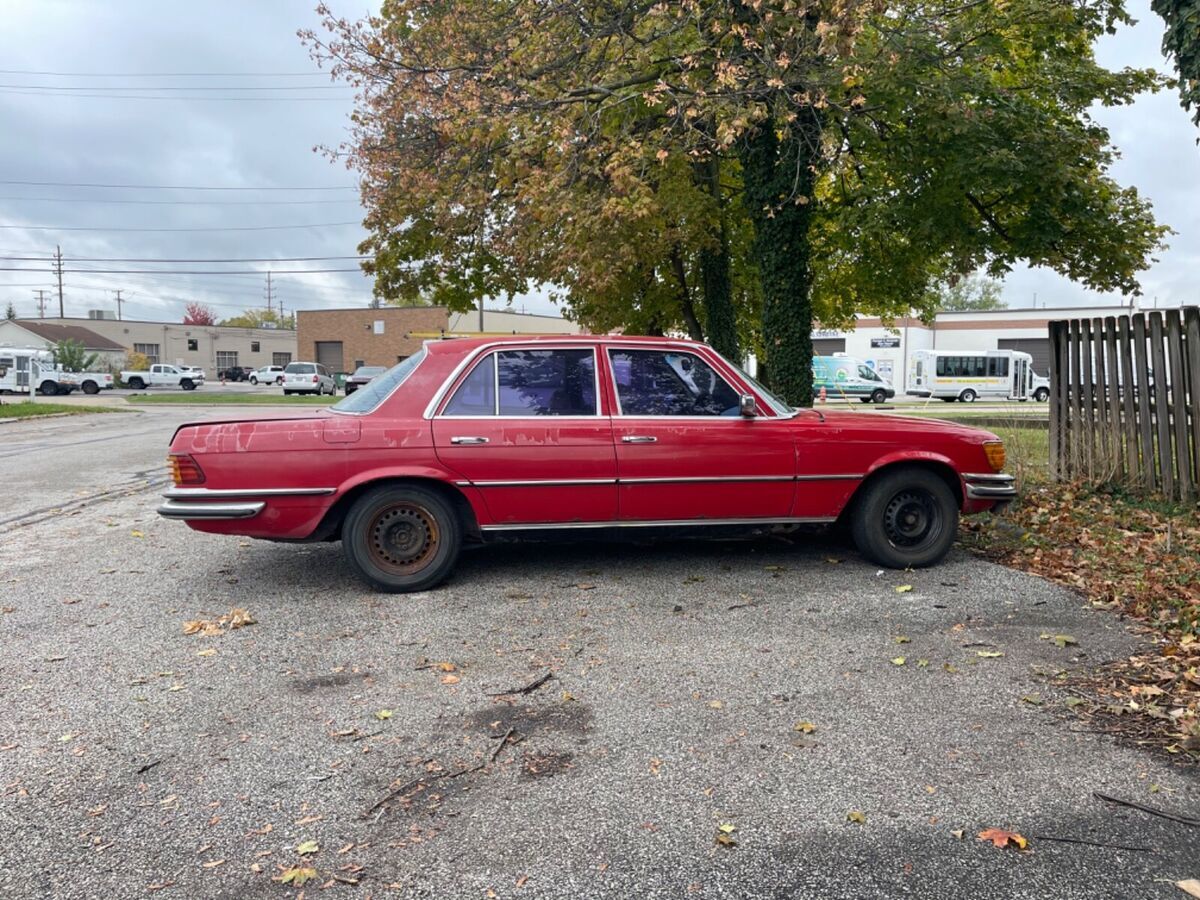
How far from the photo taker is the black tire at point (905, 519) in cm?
601

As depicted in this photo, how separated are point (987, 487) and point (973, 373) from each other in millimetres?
39932

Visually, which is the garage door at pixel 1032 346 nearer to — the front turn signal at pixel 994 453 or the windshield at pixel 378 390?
the front turn signal at pixel 994 453

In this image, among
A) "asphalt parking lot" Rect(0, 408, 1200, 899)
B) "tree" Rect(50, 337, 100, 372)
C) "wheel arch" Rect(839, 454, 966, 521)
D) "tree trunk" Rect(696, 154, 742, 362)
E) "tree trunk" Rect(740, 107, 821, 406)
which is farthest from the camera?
"tree" Rect(50, 337, 100, 372)

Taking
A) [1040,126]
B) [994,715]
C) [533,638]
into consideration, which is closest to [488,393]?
[533,638]

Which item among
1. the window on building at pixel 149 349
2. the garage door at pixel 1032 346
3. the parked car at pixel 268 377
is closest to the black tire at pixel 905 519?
the garage door at pixel 1032 346

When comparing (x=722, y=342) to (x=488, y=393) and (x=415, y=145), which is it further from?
(x=488, y=393)

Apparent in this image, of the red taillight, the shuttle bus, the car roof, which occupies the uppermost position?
the shuttle bus

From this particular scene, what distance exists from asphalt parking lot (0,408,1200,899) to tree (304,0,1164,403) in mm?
5127

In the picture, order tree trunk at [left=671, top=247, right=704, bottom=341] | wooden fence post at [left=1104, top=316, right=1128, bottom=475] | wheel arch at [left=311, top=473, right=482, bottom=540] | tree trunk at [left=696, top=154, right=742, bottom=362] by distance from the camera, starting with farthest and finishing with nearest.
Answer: tree trunk at [left=671, top=247, right=704, bottom=341] < tree trunk at [left=696, top=154, right=742, bottom=362] < wooden fence post at [left=1104, top=316, right=1128, bottom=475] < wheel arch at [left=311, top=473, right=482, bottom=540]

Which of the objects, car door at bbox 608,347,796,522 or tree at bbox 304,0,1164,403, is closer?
car door at bbox 608,347,796,522

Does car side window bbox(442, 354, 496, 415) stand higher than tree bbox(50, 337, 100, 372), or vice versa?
tree bbox(50, 337, 100, 372)

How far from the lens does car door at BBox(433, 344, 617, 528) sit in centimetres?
548

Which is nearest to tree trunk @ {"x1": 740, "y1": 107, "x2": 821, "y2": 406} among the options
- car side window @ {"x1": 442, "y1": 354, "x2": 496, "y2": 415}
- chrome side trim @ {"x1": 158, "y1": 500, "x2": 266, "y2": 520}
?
car side window @ {"x1": 442, "y1": 354, "x2": 496, "y2": 415}

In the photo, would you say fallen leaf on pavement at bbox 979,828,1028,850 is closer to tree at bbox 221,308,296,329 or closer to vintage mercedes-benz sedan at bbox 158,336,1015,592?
vintage mercedes-benz sedan at bbox 158,336,1015,592
